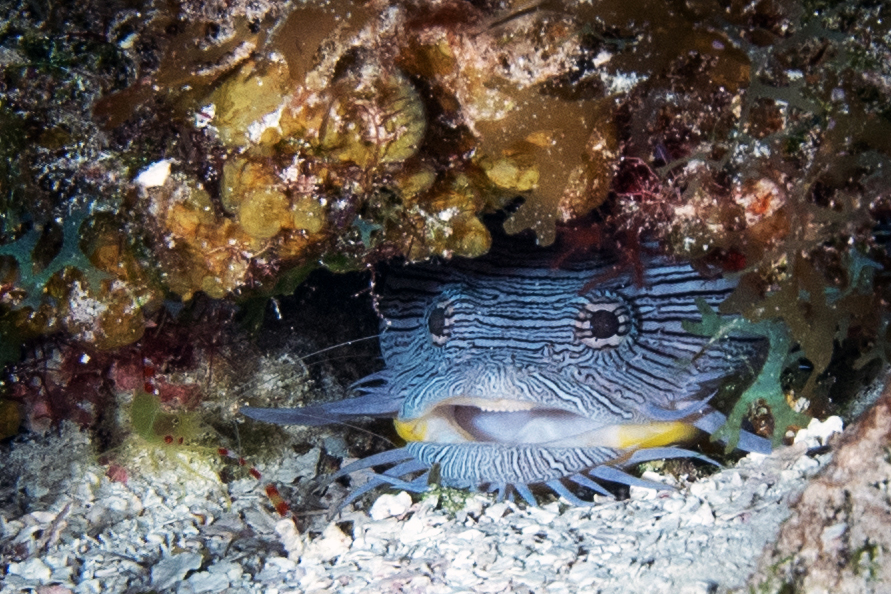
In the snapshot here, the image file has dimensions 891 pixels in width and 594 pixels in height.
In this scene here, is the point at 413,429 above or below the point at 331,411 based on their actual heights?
below

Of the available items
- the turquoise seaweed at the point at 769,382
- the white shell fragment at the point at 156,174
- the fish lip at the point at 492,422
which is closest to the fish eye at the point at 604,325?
the fish lip at the point at 492,422

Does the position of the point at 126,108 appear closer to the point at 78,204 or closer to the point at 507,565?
the point at 78,204

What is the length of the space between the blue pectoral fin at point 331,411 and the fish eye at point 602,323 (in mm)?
1229

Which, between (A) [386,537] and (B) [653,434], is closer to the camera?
(A) [386,537]

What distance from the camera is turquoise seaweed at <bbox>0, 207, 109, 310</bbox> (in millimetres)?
2957

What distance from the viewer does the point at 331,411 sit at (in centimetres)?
396

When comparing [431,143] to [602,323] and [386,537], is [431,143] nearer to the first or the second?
[602,323]

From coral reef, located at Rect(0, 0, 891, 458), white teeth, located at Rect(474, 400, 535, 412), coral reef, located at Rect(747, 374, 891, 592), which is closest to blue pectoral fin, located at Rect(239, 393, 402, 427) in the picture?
white teeth, located at Rect(474, 400, 535, 412)

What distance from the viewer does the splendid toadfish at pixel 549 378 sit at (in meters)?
3.50

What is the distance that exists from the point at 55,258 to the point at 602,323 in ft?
9.43

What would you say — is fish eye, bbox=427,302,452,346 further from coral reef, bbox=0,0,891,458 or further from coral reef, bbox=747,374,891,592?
coral reef, bbox=747,374,891,592

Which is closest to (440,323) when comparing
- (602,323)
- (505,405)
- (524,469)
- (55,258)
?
(505,405)

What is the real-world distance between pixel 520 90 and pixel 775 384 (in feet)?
6.33

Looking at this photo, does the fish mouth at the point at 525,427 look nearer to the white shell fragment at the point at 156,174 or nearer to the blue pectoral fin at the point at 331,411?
the blue pectoral fin at the point at 331,411
